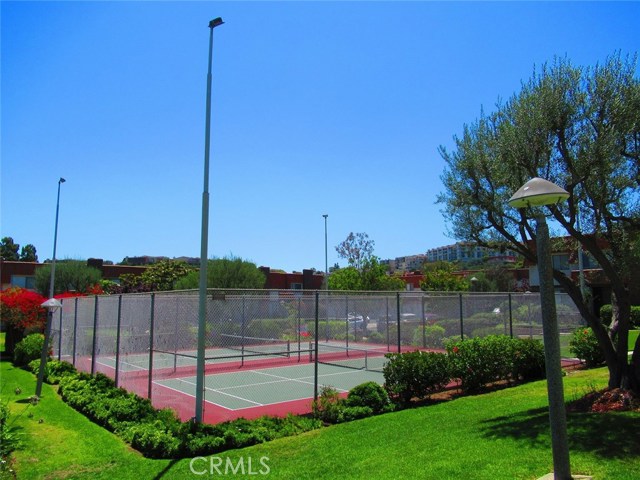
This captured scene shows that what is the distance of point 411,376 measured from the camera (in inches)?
452

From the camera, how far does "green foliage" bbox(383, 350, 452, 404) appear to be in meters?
11.5

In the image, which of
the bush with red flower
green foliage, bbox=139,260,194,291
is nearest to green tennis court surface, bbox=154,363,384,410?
the bush with red flower

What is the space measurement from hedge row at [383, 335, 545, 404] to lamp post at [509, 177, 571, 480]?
655 centimetres

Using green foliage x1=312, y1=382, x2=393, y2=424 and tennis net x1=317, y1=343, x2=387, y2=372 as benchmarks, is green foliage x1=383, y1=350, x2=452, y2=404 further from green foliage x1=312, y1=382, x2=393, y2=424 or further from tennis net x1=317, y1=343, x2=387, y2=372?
tennis net x1=317, y1=343, x2=387, y2=372

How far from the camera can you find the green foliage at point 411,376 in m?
11.5

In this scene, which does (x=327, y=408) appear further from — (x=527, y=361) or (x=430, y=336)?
(x=430, y=336)

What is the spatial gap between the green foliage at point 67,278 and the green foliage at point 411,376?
3481cm

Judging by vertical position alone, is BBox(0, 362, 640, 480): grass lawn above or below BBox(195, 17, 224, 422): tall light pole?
below

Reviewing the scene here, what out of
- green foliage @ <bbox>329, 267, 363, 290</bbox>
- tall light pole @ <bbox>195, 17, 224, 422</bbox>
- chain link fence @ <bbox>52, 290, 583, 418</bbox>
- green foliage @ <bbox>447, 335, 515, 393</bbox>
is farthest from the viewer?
green foliage @ <bbox>329, 267, 363, 290</bbox>

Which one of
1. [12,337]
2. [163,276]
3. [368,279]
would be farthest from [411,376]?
[163,276]

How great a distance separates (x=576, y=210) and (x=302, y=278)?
155ft

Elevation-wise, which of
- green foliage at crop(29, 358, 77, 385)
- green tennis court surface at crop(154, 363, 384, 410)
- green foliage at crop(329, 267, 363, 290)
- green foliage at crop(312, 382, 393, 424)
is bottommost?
green tennis court surface at crop(154, 363, 384, 410)

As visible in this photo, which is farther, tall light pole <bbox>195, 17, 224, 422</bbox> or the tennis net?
the tennis net

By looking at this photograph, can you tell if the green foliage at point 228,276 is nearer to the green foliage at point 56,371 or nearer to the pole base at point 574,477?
the green foliage at point 56,371
